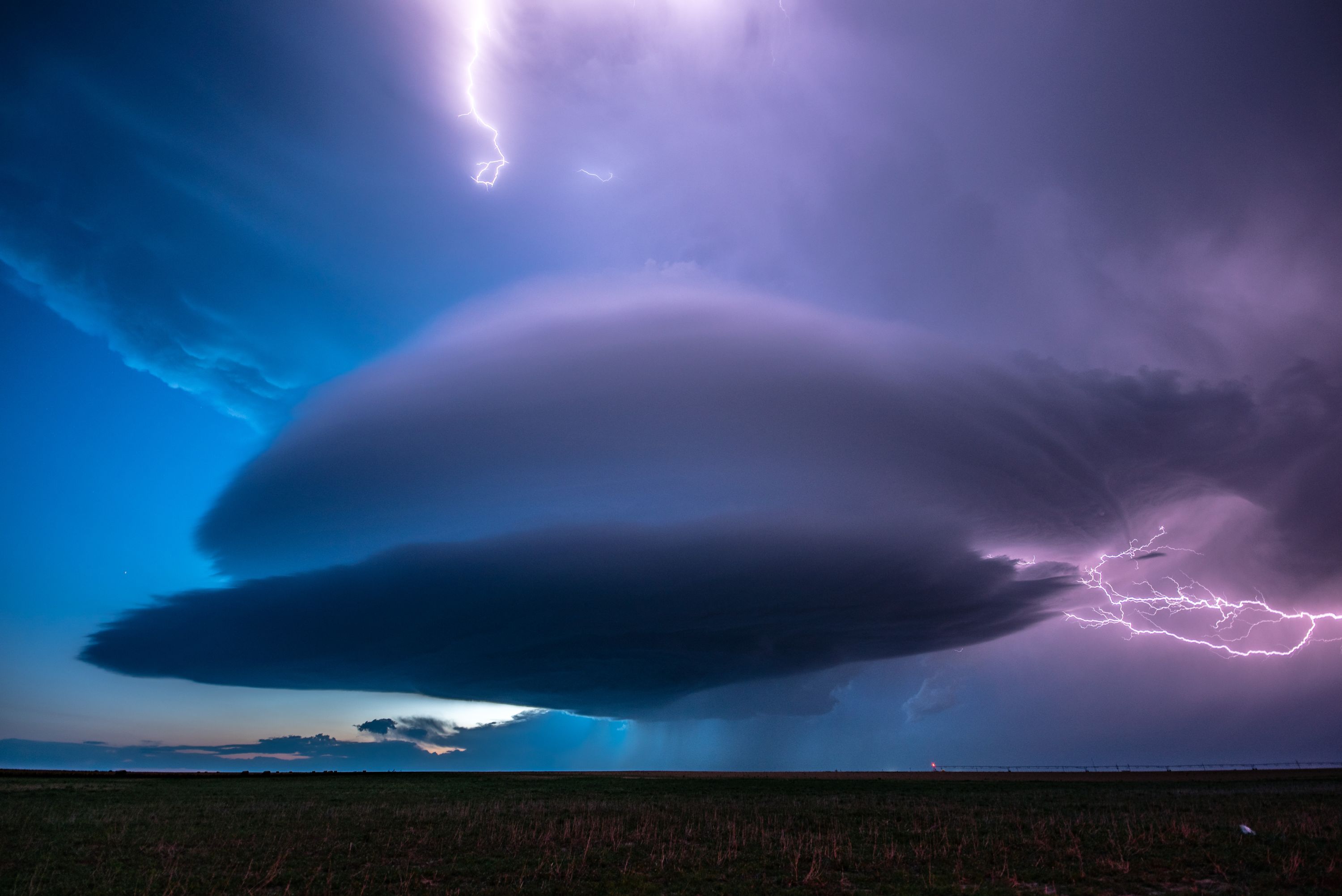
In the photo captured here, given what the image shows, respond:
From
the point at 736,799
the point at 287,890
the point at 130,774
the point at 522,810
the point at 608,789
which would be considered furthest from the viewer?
the point at 130,774

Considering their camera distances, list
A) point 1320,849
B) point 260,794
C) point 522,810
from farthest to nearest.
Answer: point 260,794, point 522,810, point 1320,849

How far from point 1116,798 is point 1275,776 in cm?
6959

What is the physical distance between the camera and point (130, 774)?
445 ft

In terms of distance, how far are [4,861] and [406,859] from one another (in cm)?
1584

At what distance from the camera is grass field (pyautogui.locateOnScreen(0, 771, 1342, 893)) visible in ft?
77.5

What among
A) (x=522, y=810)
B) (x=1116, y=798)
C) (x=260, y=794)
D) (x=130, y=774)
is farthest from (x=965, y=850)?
(x=130, y=774)

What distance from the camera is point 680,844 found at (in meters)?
32.4

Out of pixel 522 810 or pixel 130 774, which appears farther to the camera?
pixel 130 774

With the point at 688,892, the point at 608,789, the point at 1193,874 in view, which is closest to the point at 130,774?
the point at 608,789

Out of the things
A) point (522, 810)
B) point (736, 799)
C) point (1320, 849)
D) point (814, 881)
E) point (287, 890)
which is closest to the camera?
point (287, 890)

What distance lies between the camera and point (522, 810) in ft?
159

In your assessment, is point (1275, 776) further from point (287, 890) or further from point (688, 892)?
point (287, 890)

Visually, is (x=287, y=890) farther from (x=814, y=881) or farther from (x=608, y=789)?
(x=608, y=789)

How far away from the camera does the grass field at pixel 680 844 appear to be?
77.5 ft
